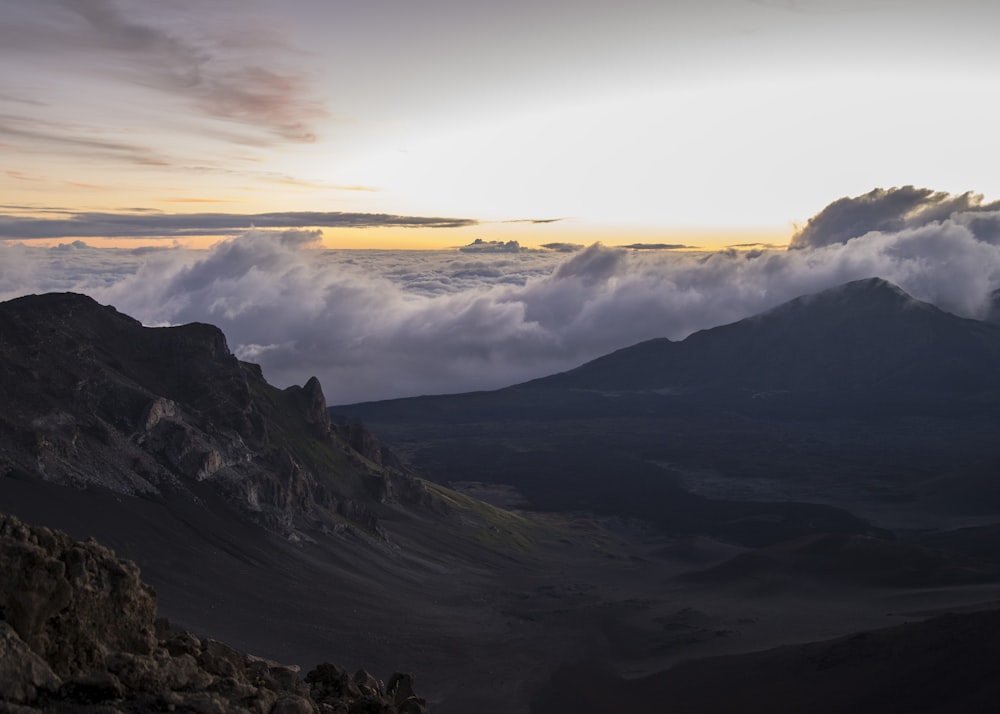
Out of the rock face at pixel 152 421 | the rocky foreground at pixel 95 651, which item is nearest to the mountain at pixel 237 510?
the rock face at pixel 152 421

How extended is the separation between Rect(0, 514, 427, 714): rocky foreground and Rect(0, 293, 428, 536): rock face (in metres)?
90.6

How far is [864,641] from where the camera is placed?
88.3m

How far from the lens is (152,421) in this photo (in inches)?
4966

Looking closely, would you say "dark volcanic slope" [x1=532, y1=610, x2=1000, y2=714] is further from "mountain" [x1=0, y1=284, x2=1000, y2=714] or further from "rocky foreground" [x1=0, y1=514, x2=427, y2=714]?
"rocky foreground" [x1=0, y1=514, x2=427, y2=714]

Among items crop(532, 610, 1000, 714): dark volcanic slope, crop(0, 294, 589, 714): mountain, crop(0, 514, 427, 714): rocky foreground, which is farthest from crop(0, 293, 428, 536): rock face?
crop(0, 514, 427, 714): rocky foreground

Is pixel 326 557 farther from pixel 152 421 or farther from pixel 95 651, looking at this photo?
pixel 95 651

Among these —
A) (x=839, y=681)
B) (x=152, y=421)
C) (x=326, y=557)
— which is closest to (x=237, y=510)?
(x=326, y=557)

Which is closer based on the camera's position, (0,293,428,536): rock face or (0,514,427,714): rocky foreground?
(0,514,427,714): rocky foreground

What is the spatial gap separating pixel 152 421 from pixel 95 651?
111 m

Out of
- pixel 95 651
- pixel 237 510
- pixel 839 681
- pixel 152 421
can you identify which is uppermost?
pixel 95 651

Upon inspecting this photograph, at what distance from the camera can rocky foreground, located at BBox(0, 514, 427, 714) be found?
59.9ft

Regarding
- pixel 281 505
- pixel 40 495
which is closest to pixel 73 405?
pixel 40 495

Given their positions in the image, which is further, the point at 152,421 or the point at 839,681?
the point at 152,421

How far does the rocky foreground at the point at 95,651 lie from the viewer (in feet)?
59.9
